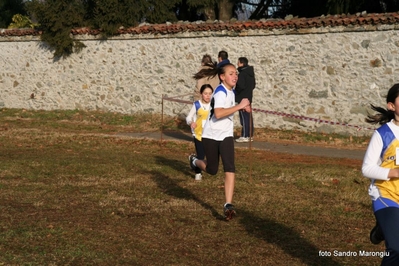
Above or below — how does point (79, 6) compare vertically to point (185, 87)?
above

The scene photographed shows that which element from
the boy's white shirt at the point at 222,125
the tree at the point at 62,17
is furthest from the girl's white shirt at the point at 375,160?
the tree at the point at 62,17

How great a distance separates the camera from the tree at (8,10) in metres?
34.5

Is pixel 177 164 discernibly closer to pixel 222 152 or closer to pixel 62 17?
pixel 222 152

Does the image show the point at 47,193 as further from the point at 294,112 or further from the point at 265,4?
the point at 265,4

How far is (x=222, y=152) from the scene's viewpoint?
873cm

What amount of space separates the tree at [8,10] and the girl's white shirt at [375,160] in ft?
102

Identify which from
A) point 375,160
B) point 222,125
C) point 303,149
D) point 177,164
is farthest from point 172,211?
point 303,149

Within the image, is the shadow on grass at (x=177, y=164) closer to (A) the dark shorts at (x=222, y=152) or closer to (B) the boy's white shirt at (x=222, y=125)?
(A) the dark shorts at (x=222, y=152)

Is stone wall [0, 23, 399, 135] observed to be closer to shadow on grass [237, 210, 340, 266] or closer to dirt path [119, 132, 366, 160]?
dirt path [119, 132, 366, 160]

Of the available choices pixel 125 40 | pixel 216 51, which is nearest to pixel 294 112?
pixel 216 51

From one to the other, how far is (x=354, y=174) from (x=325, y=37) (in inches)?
269

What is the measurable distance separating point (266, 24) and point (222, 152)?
11.0 meters

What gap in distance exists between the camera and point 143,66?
72.9ft

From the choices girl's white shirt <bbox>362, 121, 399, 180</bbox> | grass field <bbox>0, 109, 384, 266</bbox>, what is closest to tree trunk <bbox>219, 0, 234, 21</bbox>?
grass field <bbox>0, 109, 384, 266</bbox>
